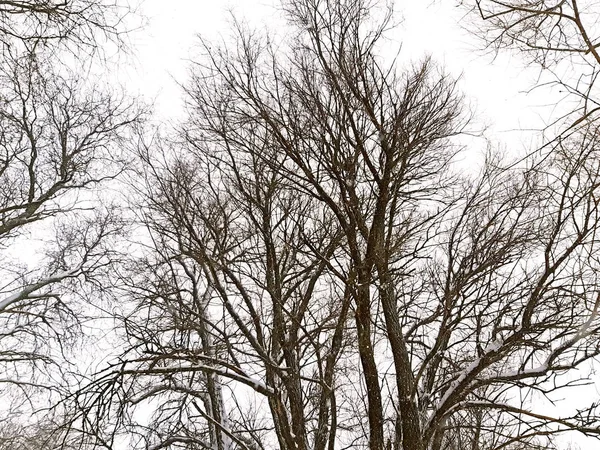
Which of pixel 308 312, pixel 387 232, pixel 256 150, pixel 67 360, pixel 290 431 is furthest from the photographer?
pixel 67 360

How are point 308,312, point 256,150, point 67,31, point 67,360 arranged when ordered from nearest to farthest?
1. point 67,31
2. point 256,150
3. point 308,312
4. point 67,360

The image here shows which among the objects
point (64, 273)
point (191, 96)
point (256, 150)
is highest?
point (64, 273)

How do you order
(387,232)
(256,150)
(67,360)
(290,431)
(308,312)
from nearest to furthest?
1. (290,431)
2. (387,232)
3. (256,150)
4. (308,312)
5. (67,360)

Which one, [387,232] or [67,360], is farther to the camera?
[67,360]

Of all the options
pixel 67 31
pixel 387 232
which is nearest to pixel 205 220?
pixel 387 232

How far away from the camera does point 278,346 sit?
7.77 metres

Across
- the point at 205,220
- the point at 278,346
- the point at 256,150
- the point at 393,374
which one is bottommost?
the point at 393,374

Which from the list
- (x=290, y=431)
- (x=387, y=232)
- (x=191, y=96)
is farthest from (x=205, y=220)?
(x=290, y=431)

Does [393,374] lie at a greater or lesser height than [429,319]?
lesser

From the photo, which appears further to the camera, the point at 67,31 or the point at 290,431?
the point at 290,431

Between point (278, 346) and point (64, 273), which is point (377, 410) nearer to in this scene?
point (278, 346)

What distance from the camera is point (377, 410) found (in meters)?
6.47

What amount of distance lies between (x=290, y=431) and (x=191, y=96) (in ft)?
14.3

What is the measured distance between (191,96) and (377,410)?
180 inches
